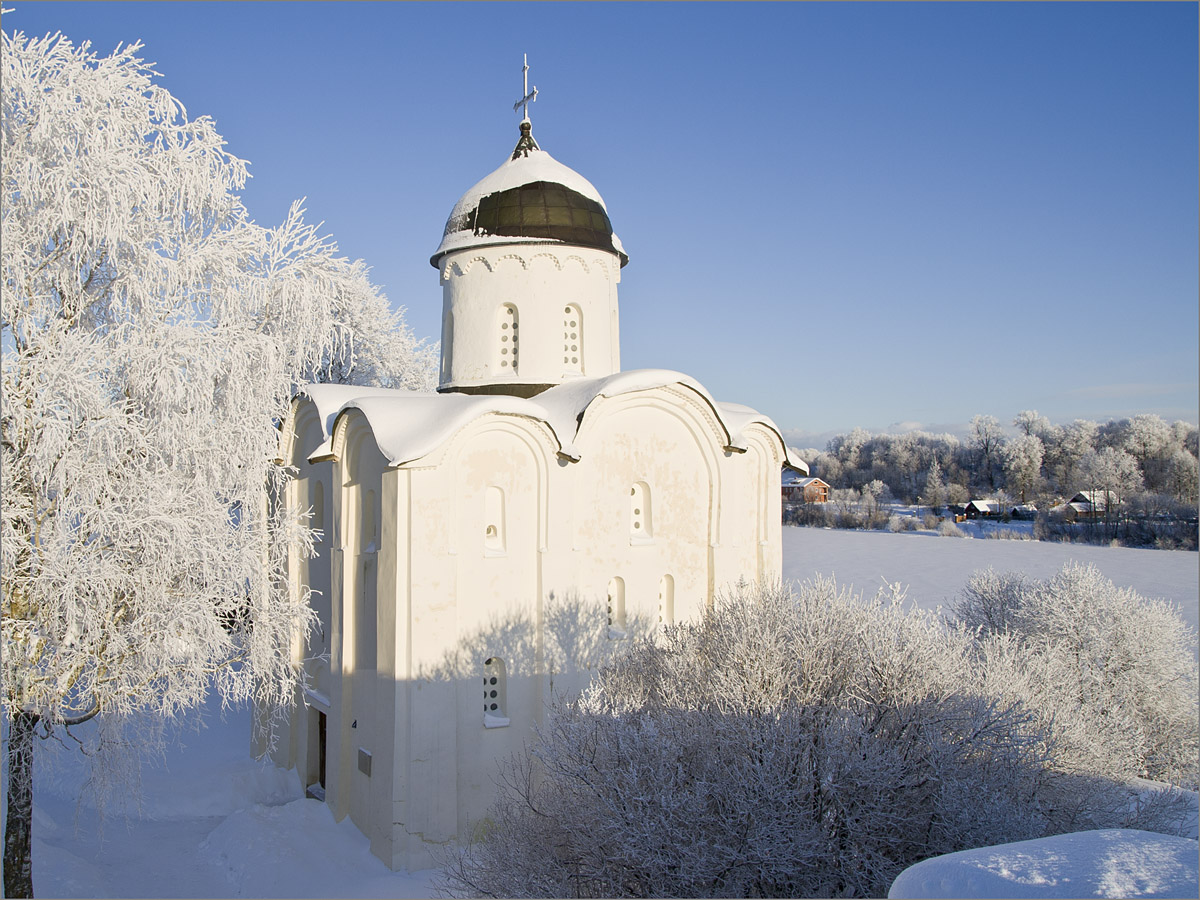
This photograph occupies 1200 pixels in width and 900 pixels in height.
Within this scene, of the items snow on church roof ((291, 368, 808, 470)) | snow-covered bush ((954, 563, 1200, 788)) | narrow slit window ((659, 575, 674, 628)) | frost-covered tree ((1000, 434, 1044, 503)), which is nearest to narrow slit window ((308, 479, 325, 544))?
snow on church roof ((291, 368, 808, 470))

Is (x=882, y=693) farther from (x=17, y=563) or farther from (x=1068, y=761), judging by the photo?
(x=17, y=563)

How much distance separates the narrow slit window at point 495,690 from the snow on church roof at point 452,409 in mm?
2479

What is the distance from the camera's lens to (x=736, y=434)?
1096 cm

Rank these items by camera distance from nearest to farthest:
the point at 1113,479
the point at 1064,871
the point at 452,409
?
the point at 1064,871, the point at 452,409, the point at 1113,479

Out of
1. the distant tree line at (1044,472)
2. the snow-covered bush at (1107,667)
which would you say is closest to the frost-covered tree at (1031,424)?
the distant tree line at (1044,472)

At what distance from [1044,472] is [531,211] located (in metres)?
54.3

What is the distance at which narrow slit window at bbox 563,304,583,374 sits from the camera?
473 inches

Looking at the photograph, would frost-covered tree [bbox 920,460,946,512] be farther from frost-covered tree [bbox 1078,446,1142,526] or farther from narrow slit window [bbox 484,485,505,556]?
narrow slit window [bbox 484,485,505,556]

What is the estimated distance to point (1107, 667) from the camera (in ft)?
42.9

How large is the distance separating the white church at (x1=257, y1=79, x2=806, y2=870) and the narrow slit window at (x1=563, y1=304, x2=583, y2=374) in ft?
0.10

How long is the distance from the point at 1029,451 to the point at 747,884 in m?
55.9

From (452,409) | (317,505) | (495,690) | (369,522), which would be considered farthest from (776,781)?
(317,505)

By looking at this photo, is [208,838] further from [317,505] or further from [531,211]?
[531,211]

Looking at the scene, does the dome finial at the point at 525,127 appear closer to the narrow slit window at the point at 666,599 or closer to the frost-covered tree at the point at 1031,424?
the narrow slit window at the point at 666,599
